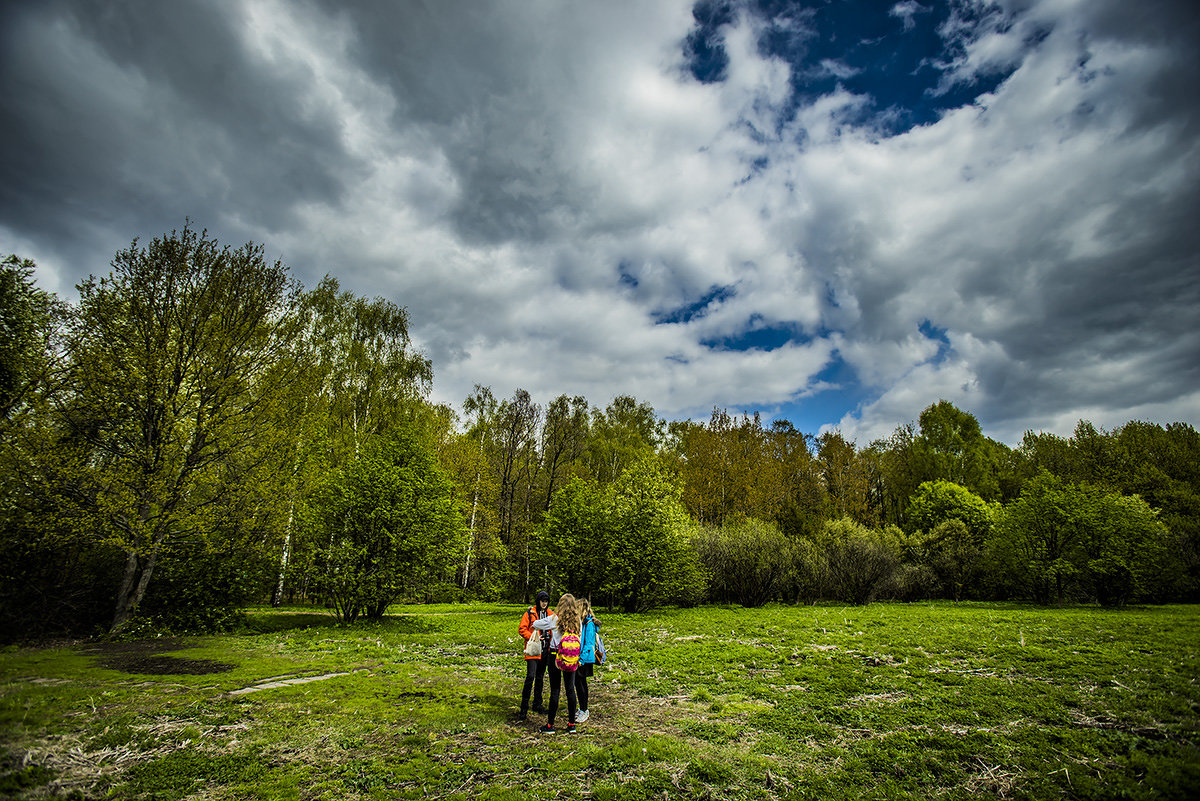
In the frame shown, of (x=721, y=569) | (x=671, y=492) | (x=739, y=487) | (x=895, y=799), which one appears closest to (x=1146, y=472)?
(x=739, y=487)

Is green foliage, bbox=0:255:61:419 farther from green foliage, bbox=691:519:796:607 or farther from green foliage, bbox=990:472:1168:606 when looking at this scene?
green foliage, bbox=990:472:1168:606

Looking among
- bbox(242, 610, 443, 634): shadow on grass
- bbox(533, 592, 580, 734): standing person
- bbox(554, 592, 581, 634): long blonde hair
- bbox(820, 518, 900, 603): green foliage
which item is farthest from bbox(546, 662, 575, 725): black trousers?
bbox(820, 518, 900, 603): green foliage

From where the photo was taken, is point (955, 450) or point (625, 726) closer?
point (625, 726)

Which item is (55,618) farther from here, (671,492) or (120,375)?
(671,492)

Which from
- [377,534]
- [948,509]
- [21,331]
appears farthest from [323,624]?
[948,509]

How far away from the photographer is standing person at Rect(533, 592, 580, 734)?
26.0ft

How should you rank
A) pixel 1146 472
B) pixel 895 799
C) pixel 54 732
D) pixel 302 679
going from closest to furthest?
1. pixel 54 732
2. pixel 895 799
3. pixel 302 679
4. pixel 1146 472

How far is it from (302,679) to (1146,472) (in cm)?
5602

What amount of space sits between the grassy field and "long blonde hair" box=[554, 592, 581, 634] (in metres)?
1.55

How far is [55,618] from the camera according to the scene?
524 inches

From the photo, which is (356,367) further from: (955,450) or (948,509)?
(955,450)

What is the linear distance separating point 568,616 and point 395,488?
14336 mm

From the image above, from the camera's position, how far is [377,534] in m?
19.8

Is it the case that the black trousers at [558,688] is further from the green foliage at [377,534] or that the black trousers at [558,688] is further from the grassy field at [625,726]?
the green foliage at [377,534]
